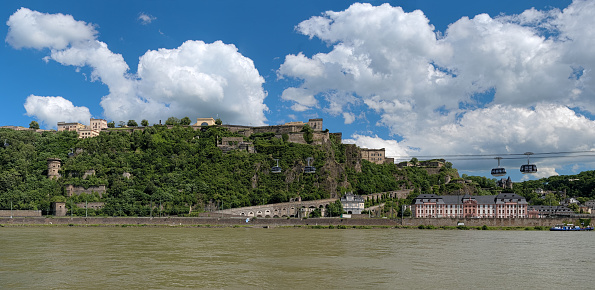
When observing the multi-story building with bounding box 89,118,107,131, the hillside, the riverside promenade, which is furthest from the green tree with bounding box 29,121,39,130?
the riverside promenade

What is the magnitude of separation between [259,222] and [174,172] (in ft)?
84.9

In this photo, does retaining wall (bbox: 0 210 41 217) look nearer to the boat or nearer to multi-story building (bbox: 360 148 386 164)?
the boat

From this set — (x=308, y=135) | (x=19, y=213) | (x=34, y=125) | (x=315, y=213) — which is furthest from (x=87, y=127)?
(x=315, y=213)

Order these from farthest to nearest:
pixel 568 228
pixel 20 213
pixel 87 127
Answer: pixel 87 127, pixel 20 213, pixel 568 228

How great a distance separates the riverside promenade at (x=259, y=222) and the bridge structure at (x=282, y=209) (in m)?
5.69

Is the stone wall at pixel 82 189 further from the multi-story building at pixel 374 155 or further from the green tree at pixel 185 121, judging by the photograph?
the multi-story building at pixel 374 155

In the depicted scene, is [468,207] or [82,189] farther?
[468,207]

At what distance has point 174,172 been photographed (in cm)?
8975

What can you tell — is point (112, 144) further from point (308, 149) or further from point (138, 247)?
point (138, 247)

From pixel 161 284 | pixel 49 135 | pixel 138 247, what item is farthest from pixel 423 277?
pixel 49 135

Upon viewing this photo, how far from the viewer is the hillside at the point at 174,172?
82.6 metres

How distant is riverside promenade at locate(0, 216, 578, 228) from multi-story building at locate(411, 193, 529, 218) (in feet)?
46.4

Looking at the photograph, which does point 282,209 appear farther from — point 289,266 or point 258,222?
point 289,266

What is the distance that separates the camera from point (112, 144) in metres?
99.4
